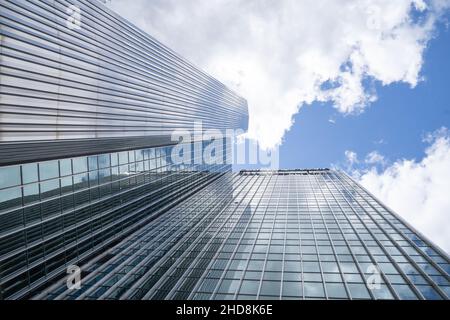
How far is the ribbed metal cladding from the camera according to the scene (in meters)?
25.5

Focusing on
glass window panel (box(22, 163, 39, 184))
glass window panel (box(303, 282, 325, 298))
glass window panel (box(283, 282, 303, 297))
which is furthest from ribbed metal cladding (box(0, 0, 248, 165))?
glass window panel (box(303, 282, 325, 298))

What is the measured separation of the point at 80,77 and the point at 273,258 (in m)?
28.7

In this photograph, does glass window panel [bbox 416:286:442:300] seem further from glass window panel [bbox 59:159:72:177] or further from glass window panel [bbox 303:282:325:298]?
glass window panel [bbox 59:159:72:177]

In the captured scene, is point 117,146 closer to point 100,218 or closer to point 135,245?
point 100,218

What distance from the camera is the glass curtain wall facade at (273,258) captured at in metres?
23.5

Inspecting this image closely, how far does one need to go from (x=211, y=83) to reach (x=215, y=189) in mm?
51283

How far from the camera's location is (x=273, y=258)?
1189 inches

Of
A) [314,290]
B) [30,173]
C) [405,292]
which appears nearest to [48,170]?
[30,173]

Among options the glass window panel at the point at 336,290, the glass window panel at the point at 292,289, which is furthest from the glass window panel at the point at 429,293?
the glass window panel at the point at 292,289

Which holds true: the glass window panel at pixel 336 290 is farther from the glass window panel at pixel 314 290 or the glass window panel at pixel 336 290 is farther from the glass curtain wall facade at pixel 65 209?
the glass curtain wall facade at pixel 65 209

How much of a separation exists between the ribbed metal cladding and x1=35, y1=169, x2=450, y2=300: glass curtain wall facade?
44.1ft

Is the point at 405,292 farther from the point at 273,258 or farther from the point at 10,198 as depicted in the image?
the point at 10,198

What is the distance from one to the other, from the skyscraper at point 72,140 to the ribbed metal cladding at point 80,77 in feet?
0.40

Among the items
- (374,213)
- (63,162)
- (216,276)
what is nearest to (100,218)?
(63,162)
